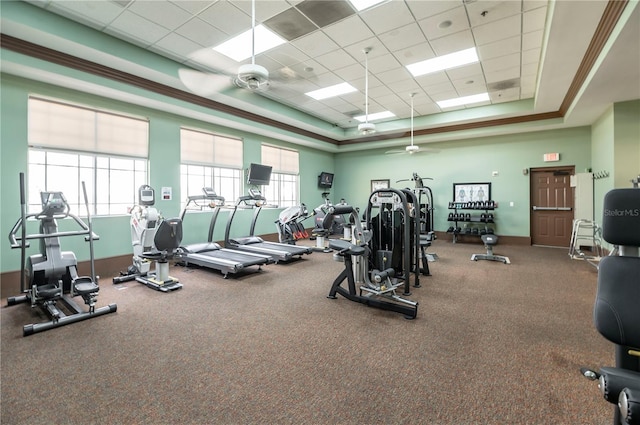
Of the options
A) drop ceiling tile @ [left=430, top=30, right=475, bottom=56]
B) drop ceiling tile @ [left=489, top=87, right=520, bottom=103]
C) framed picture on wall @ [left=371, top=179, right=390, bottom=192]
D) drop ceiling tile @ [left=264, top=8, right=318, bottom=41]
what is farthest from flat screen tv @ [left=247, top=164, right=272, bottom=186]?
drop ceiling tile @ [left=489, top=87, right=520, bottom=103]

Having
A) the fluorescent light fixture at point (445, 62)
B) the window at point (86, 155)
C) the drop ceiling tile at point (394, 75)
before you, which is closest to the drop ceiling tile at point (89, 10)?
the window at point (86, 155)

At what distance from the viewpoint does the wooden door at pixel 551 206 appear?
788 cm

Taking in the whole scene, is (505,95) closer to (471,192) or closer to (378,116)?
(471,192)

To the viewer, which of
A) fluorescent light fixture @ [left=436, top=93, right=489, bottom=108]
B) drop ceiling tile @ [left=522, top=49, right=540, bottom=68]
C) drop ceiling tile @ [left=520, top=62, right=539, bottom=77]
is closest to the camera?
drop ceiling tile @ [left=522, top=49, right=540, bottom=68]

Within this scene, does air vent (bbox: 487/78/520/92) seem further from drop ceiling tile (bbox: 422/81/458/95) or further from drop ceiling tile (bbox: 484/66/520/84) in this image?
drop ceiling tile (bbox: 422/81/458/95)

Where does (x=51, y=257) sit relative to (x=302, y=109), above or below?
below

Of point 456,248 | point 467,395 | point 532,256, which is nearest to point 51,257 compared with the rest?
point 467,395

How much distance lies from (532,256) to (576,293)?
9.81 feet

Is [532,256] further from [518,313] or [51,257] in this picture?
[51,257]

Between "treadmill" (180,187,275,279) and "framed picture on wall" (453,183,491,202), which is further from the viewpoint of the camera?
"framed picture on wall" (453,183,491,202)

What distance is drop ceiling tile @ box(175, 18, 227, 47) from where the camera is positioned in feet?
14.0

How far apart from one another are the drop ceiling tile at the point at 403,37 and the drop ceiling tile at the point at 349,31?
274mm

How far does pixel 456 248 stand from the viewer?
800cm

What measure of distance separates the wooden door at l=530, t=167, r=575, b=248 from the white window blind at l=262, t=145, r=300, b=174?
710 cm
